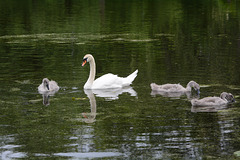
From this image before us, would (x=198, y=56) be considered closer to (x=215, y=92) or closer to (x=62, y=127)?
(x=215, y=92)

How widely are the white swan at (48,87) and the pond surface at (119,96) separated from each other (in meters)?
0.21

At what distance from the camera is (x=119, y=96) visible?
45.7 feet

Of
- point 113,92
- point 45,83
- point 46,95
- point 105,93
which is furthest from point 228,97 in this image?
point 45,83

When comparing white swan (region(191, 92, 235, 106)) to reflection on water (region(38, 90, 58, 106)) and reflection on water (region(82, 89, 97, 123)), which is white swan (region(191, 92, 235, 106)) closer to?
reflection on water (region(82, 89, 97, 123))

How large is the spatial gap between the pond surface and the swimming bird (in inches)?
8.7

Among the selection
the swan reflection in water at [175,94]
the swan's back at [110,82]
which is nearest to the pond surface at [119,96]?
the swan reflection in water at [175,94]

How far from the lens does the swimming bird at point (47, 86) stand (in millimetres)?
14250

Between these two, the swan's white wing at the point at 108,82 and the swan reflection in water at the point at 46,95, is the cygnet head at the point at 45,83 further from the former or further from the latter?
the swan's white wing at the point at 108,82

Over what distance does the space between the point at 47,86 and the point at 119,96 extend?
206cm

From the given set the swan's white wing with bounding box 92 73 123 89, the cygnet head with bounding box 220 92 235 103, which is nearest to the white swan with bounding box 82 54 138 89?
the swan's white wing with bounding box 92 73 123 89

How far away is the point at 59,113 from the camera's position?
11.9 metres

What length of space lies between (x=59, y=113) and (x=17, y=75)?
5.41 meters

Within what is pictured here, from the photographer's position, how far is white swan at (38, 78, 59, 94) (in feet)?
46.8

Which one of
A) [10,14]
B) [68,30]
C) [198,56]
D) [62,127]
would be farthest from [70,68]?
[10,14]
